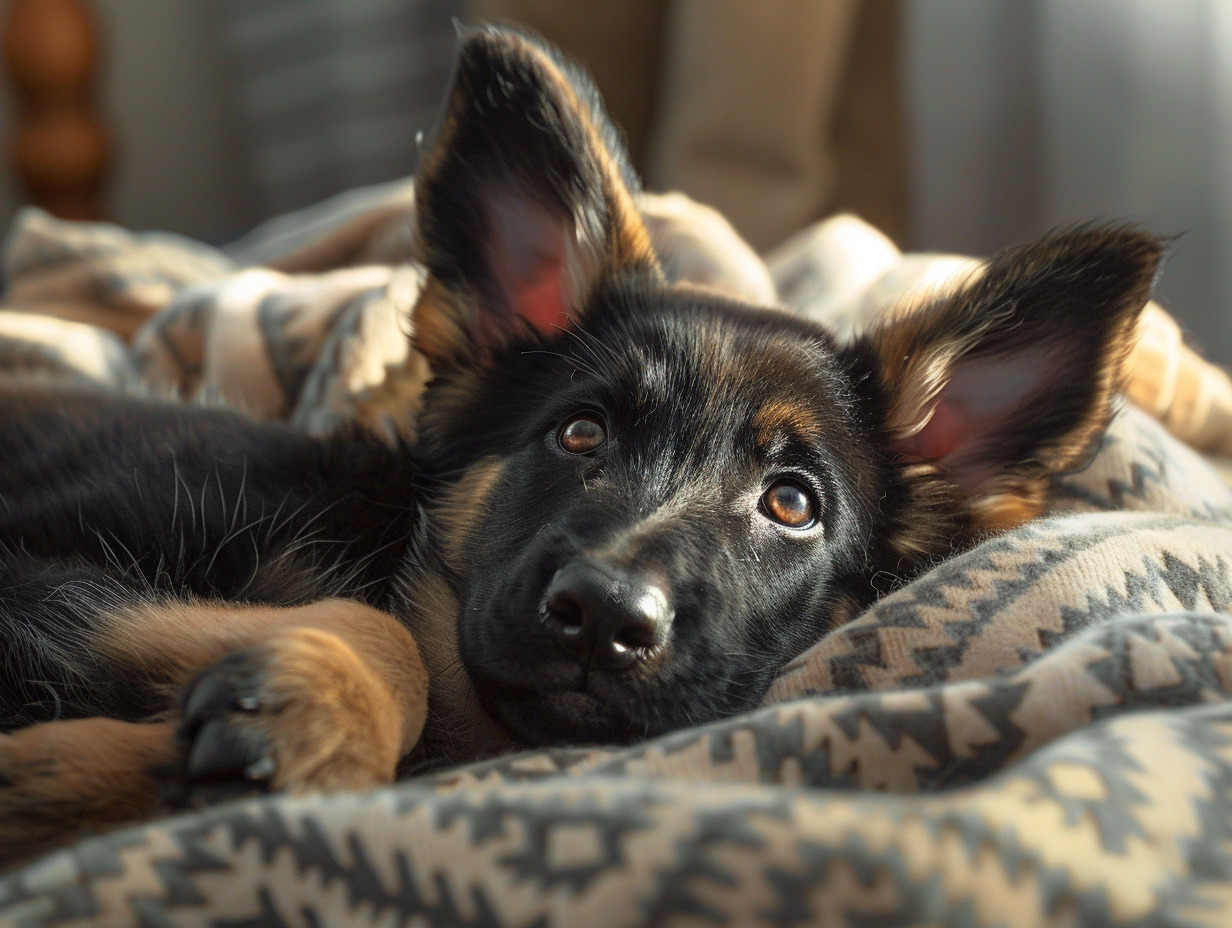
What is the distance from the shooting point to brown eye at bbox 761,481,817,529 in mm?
1904

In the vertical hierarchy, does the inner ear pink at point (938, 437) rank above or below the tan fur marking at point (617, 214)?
below

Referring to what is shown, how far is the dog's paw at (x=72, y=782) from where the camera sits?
46.8 inches

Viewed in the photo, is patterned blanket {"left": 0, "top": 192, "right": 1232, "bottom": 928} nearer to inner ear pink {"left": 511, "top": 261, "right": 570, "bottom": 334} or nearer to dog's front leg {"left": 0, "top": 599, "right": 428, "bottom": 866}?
dog's front leg {"left": 0, "top": 599, "right": 428, "bottom": 866}

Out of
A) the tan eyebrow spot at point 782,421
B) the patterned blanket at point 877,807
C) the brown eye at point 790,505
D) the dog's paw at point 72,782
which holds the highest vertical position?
the patterned blanket at point 877,807

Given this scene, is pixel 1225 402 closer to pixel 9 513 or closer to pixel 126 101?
pixel 9 513

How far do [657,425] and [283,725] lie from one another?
0.91m

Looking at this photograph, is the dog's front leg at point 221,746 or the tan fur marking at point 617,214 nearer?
the dog's front leg at point 221,746

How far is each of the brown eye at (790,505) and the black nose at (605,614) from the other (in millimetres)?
454

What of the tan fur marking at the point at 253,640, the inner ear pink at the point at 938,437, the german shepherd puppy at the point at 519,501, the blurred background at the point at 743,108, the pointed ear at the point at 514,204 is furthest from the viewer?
the blurred background at the point at 743,108

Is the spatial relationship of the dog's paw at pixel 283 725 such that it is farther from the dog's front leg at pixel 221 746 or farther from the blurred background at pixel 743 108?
the blurred background at pixel 743 108

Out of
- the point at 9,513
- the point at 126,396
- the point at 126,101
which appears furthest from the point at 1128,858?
the point at 126,101

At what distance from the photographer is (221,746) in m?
1.19

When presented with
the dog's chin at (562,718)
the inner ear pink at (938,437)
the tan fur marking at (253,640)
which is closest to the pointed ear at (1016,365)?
Result: the inner ear pink at (938,437)

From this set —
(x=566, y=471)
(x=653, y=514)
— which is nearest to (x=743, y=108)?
(x=566, y=471)
